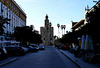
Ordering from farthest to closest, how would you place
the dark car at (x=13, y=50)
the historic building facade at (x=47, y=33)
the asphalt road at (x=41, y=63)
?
the historic building facade at (x=47, y=33), the dark car at (x=13, y=50), the asphalt road at (x=41, y=63)

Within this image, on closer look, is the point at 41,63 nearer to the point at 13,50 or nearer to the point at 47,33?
the point at 13,50

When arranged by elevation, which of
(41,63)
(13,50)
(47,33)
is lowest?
(41,63)

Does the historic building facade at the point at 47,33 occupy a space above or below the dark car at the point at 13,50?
above

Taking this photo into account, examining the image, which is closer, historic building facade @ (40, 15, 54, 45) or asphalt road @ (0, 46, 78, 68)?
asphalt road @ (0, 46, 78, 68)

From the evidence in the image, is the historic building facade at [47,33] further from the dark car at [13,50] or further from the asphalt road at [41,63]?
the asphalt road at [41,63]

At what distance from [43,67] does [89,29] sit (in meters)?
5.55

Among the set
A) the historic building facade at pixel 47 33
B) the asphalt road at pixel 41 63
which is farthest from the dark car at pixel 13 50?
the historic building facade at pixel 47 33

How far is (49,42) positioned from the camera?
16850 cm

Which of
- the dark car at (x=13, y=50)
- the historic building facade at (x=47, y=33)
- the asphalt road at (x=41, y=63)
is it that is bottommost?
the asphalt road at (x=41, y=63)

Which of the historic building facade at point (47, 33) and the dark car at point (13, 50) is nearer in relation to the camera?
the dark car at point (13, 50)

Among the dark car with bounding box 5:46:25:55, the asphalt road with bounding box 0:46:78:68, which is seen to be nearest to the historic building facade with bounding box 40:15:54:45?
the dark car with bounding box 5:46:25:55

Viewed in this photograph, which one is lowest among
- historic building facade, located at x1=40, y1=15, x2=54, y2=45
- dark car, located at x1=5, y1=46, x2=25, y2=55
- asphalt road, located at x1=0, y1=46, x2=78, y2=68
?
asphalt road, located at x1=0, y1=46, x2=78, y2=68

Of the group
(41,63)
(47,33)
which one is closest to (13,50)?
(41,63)

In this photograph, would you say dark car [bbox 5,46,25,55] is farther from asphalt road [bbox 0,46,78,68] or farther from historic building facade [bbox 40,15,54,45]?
historic building facade [bbox 40,15,54,45]
